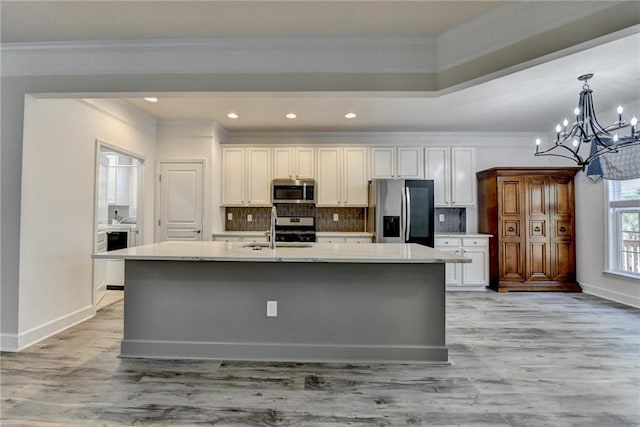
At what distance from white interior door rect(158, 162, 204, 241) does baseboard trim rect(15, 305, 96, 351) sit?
154cm

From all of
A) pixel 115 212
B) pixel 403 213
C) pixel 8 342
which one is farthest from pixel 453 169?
pixel 115 212

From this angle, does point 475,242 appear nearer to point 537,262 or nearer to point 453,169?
point 537,262

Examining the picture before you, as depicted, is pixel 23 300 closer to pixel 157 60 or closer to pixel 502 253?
pixel 157 60

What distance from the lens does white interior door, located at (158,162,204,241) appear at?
494 cm

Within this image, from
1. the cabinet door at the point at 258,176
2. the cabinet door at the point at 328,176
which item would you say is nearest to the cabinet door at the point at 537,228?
the cabinet door at the point at 328,176

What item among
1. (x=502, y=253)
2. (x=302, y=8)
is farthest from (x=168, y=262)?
(x=502, y=253)

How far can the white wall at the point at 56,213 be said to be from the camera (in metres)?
2.86

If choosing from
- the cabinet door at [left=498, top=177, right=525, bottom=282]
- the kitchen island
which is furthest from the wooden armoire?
the kitchen island

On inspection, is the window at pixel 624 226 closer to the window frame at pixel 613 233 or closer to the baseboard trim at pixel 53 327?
the window frame at pixel 613 233

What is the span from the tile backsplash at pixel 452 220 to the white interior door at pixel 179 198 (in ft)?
12.7

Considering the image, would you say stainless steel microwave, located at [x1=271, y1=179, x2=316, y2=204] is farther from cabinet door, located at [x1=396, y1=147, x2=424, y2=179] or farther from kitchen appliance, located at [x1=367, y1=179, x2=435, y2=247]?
cabinet door, located at [x1=396, y1=147, x2=424, y2=179]

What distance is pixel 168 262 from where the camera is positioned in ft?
8.81

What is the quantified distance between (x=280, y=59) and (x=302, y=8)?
1.68ft

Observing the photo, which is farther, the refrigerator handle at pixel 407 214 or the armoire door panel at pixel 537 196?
the armoire door panel at pixel 537 196
